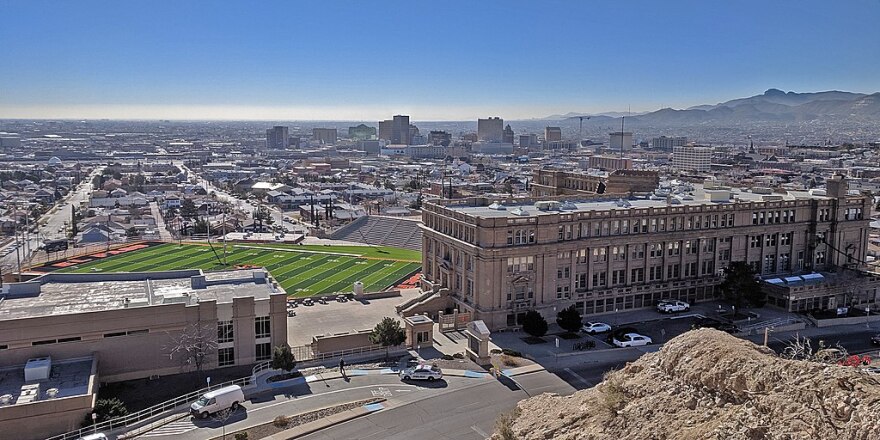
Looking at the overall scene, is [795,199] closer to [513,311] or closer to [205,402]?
[513,311]

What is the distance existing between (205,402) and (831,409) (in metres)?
32.6

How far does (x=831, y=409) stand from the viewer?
1421 centimetres

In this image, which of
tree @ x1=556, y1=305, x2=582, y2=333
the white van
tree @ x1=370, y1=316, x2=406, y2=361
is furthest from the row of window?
tree @ x1=556, y1=305, x2=582, y2=333

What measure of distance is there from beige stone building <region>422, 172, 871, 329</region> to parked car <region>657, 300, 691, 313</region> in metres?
1.62

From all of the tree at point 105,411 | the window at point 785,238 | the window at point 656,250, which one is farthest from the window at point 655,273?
the tree at point 105,411

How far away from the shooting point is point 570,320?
181 ft

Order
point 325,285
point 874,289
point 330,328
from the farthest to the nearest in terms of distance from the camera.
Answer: point 325,285 < point 874,289 < point 330,328

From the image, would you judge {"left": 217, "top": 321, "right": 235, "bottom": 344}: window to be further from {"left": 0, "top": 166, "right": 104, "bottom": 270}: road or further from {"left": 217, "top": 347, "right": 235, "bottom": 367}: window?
{"left": 0, "top": 166, "right": 104, "bottom": 270}: road

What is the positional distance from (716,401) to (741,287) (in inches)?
1884

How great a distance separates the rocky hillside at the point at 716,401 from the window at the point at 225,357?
29088 millimetres

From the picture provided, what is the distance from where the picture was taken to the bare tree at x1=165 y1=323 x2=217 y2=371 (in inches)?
1786

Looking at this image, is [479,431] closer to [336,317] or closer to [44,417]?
[44,417]

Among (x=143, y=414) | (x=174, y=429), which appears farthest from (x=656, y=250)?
(x=143, y=414)

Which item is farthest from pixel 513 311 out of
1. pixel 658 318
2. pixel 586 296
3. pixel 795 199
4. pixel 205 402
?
pixel 795 199
